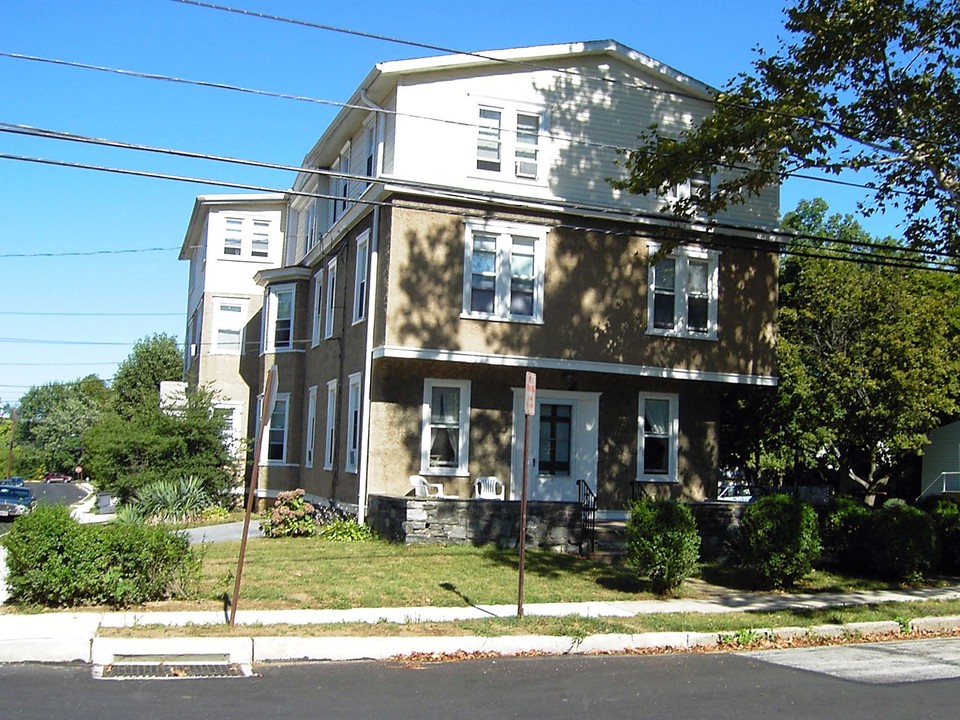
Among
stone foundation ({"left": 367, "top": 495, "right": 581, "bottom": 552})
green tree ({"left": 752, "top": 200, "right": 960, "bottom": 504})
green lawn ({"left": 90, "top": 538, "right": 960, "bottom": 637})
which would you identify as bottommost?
green lawn ({"left": 90, "top": 538, "right": 960, "bottom": 637})

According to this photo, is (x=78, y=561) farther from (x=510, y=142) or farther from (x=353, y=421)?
(x=510, y=142)

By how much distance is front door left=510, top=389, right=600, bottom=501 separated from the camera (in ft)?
69.0

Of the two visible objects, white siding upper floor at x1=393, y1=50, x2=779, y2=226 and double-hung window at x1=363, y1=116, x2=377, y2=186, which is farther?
double-hung window at x1=363, y1=116, x2=377, y2=186

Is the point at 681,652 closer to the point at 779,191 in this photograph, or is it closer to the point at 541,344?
the point at 541,344

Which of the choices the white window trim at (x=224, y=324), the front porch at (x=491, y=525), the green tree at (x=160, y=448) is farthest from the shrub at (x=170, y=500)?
the front porch at (x=491, y=525)

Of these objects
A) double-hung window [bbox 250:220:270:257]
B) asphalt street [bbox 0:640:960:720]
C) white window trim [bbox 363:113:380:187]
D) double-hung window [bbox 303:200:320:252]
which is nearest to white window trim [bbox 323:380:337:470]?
white window trim [bbox 363:113:380:187]

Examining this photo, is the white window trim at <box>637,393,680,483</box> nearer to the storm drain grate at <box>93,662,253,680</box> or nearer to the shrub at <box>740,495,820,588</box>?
the shrub at <box>740,495,820,588</box>

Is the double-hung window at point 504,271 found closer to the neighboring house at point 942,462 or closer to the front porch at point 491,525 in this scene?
the front porch at point 491,525

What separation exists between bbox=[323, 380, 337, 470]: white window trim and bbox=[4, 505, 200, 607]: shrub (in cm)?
1069


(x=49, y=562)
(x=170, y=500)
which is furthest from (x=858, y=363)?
(x=49, y=562)

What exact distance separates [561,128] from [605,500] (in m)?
8.12

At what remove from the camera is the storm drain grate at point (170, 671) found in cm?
934

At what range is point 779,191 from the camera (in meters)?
22.8

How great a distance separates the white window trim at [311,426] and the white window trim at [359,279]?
188 inches
